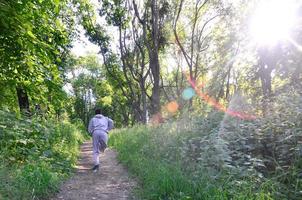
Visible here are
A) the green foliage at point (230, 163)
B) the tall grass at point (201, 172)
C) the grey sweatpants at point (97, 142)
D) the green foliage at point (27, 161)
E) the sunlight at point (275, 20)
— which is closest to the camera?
the tall grass at point (201, 172)

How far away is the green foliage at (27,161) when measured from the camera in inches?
213

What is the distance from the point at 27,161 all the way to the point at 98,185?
189cm

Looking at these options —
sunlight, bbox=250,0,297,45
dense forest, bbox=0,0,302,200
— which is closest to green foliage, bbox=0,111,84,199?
dense forest, bbox=0,0,302,200

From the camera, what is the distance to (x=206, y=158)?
6.09 metres

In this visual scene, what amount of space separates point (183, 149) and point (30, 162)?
3609 millimetres

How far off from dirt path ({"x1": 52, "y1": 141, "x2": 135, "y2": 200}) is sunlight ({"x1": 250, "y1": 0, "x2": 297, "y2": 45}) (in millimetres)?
8111

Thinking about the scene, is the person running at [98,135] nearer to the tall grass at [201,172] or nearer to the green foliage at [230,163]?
the tall grass at [201,172]

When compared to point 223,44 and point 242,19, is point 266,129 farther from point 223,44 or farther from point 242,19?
point 223,44

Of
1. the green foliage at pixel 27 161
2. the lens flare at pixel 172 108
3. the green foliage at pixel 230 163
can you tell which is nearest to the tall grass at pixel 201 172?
the green foliage at pixel 230 163

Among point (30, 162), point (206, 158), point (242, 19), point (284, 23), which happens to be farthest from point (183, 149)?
point (242, 19)

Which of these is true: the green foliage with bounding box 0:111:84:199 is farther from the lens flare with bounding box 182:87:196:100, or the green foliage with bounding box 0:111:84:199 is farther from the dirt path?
the lens flare with bounding box 182:87:196:100

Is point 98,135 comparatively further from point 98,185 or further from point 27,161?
point 27,161

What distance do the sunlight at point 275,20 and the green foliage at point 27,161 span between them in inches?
369

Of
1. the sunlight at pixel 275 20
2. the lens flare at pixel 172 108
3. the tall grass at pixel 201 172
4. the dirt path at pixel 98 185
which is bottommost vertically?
the dirt path at pixel 98 185
